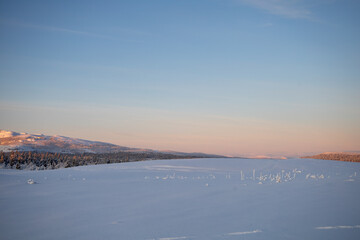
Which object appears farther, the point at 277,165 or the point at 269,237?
the point at 277,165

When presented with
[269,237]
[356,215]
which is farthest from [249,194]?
[269,237]

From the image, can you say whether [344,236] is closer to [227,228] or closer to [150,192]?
[227,228]

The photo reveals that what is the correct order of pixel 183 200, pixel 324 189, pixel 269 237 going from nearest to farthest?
1. pixel 269 237
2. pixel 183 200
3. pixel 324 189

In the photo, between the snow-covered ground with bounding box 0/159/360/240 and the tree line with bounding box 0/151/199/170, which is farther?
the tree line with bounding box 0/151/199/170

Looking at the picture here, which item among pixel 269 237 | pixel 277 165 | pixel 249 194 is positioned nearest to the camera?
pixel 269 237

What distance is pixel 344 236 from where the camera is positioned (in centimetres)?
430

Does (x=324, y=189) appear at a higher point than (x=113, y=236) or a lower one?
higher

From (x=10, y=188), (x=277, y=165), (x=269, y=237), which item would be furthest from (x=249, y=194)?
(x=277, y=165)

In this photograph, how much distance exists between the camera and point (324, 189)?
7438 millimetres

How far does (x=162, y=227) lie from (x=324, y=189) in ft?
15.5

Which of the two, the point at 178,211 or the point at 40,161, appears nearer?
the point at 178,211

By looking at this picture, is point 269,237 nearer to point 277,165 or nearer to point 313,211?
point 313,211

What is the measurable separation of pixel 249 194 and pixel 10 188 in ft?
19.2

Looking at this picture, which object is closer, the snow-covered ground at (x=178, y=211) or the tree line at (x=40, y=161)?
the snow-covered ground at (x=178, y=211)
